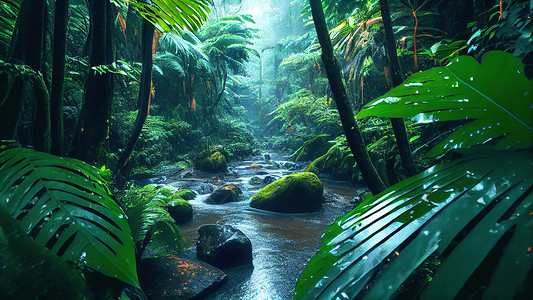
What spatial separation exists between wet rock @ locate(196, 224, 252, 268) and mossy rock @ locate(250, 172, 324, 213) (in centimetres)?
249

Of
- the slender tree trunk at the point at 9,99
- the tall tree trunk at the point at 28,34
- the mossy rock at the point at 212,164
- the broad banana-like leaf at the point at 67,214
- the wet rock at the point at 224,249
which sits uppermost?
the tall tree trunk at the point at 28,34

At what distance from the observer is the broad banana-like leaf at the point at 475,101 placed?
410 millimetres

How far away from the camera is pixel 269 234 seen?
475 centimetres

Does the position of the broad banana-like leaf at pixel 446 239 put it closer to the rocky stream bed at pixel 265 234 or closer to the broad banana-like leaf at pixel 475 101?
the broad banana-like leaf at pixel 475 101

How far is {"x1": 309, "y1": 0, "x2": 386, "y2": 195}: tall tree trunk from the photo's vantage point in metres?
1.48

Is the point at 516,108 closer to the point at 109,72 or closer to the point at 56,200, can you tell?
the point at 56,200

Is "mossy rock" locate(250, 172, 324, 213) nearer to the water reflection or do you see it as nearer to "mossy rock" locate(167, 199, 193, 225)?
the water reflection

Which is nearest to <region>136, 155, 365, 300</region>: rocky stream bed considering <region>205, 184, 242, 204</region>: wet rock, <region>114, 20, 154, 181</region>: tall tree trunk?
<region>205, 184, 242, 204</region>: wet rock

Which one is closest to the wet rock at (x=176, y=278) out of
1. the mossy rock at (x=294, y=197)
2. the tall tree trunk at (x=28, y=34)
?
the tall tree trunk at (x=28, y=34)

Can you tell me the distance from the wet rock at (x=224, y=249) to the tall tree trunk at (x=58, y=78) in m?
2.51

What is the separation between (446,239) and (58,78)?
79.7 inches

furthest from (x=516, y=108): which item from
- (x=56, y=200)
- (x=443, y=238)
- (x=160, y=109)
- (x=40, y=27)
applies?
(x=160, y=109)

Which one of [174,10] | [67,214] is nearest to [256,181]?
[174,10]

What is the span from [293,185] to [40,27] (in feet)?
18.2
